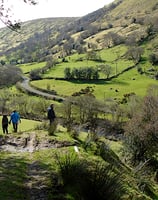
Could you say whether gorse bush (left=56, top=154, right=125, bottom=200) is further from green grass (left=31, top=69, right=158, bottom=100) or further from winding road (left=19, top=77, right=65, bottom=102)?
green grass (left=31, top=69, right=158, bottom=100)

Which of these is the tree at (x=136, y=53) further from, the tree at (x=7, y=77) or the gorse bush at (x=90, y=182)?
the gorse bush at (x=90, y=182)

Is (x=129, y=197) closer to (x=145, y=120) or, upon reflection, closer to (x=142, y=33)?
(x=145, y=120)

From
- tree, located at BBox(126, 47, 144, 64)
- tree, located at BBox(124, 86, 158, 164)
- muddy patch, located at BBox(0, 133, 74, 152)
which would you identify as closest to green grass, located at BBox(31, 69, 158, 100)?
tree, located at BBox(126, 47, 144, 64)

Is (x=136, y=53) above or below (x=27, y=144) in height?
above

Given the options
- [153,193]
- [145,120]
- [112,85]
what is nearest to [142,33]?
[112,85]

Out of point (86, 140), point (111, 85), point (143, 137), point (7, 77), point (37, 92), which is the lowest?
point (37, 92)

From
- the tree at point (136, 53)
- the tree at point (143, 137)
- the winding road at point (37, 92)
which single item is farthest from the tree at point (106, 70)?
the tree at point (143, 137)

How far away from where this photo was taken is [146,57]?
514 ft

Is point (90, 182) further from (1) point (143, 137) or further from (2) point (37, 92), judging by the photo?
(2) point (37, 92)

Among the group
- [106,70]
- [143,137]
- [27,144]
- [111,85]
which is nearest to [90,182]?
[27,144]

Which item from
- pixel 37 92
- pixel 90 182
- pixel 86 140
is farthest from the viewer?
pixel 37 92

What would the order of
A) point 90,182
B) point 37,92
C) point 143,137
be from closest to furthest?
point 90,182 < point 143,137 < point 37,92

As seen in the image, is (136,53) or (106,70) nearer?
(106,70)

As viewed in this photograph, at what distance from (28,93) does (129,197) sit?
10805 centimetres
